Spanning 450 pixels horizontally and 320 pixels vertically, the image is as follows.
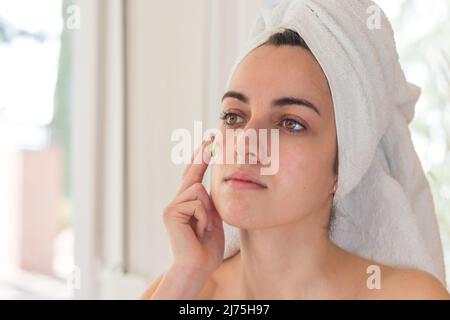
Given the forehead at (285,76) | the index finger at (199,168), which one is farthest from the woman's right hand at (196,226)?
the forehead at (285,76)

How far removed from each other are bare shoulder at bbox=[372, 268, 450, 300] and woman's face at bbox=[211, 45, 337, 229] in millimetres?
130

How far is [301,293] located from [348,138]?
0.19m

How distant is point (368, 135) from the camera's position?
61 cm

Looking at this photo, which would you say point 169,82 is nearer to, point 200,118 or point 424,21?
point 200,118

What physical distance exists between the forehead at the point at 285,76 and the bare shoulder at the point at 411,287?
0.22 meters

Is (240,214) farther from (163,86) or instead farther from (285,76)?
(163,86)

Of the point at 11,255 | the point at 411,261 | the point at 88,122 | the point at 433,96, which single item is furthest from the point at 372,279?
the point at 11,255

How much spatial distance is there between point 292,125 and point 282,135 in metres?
0.02

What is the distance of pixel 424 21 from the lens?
0.80 meters

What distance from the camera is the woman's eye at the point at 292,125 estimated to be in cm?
58

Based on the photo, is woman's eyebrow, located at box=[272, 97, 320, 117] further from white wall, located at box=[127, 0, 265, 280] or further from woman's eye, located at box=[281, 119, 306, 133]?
white wall, located at box=[127, 0, 265, 280]

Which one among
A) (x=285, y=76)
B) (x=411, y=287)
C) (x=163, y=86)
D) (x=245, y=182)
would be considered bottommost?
(x=411, y=287)

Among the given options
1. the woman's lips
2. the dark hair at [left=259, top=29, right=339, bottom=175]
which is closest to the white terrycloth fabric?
the dark hair at [left=259, top=29, right=339, bottom=175]

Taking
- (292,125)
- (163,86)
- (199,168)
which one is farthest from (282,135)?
(163,86)
